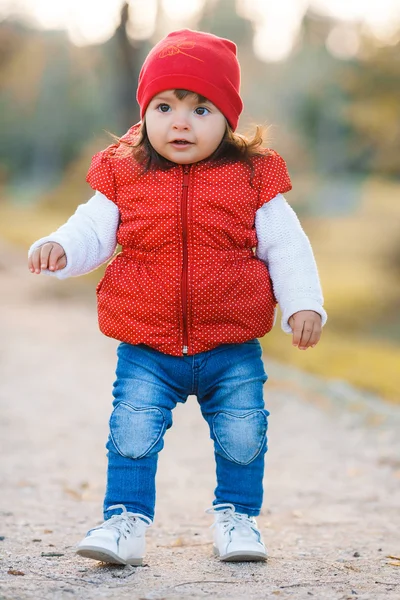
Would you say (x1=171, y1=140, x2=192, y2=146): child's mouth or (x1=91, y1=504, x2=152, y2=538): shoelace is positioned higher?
(x1=171, y1=140, x2=192, y2=146): child's mouth

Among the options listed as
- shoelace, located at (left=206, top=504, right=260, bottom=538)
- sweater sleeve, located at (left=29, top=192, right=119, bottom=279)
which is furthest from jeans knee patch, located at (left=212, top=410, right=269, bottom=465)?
sweater sleeve, located at (left=29, top=192, right=119, bottom=279)

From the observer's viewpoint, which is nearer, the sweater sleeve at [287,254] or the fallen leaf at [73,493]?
the sweater sleeve at [287,254]

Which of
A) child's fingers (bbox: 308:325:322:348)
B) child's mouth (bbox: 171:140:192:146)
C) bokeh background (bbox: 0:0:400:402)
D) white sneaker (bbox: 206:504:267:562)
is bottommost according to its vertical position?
white sneaker (bbox: 206:504:267:562)

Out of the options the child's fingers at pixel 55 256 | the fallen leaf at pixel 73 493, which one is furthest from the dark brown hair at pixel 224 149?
the fallen leaf at pixel 73 493

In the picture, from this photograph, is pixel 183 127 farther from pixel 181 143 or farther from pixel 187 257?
pixel 187 257

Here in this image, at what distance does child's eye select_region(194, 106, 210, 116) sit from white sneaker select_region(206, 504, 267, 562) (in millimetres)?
1225

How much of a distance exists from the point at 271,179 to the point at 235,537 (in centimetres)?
110

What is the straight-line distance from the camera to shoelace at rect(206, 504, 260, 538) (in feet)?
8.98

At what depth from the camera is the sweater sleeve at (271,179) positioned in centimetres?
269

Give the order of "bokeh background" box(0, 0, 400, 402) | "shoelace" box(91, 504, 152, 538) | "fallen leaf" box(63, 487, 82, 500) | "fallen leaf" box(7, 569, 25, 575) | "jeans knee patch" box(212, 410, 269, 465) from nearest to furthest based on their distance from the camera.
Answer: "fallen leaf" box(7, 569, 25, 575) < "shoelace" box(91, 504, 152, 538) < "jeans knee patch" box(212, 410, 269, 465) < "fallen leaf" box(63, 487, 82, 500) < "bokeh background" box(0, 0, 400, 402)

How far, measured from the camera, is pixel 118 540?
2.52 metres

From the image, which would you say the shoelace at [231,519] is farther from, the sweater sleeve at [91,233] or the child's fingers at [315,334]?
the sweater sleeve at [91,233]

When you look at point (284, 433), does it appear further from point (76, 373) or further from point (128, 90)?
point (128, 90)

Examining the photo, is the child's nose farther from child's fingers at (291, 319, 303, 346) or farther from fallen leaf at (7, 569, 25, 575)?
fallen leaf at (7, 569, 25, 575)
